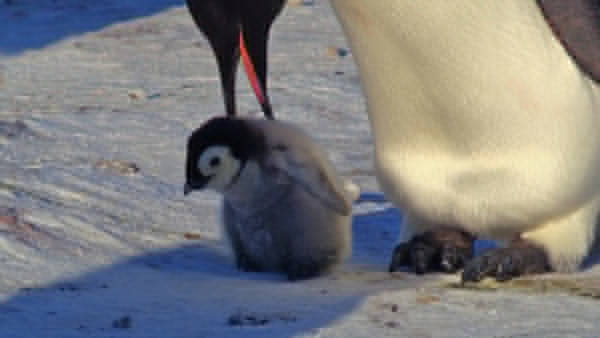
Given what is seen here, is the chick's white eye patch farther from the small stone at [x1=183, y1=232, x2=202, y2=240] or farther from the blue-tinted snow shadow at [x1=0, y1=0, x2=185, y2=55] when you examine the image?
the blue-tinted snow shadow at [x1=0, y1=0, x2=185, y2=55]

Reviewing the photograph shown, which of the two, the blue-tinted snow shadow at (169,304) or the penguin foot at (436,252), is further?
the penguin foot at (436,252)

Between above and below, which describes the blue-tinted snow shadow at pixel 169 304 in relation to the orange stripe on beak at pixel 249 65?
below

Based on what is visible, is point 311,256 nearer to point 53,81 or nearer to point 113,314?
point 113,314

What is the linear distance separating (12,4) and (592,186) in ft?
14.4

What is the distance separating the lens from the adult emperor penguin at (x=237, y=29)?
255cm

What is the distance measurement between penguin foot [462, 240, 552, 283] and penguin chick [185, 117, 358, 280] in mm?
302

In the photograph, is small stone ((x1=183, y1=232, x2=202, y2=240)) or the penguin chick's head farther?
small stone ((x1=183, y1=232, x2=202, y2=240))

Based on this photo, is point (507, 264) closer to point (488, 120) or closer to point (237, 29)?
point (488, 120)

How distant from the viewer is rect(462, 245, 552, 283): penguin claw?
240cm

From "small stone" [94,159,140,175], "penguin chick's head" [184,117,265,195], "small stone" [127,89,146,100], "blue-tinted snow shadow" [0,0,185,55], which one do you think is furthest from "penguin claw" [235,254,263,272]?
"blue-tinted snow shadow" [0,0,185,55]

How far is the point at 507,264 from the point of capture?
245 cm

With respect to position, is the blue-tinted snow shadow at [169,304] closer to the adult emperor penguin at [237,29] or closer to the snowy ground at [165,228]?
the snowy ground at [165,228]

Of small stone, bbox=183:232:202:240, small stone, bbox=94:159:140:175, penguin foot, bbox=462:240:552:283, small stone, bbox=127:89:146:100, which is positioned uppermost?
penguin foot, bbox=462:240:552:283

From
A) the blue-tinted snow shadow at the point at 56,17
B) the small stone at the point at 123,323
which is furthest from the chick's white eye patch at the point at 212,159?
the blue-tinted snow shadow at the point at 56,17
